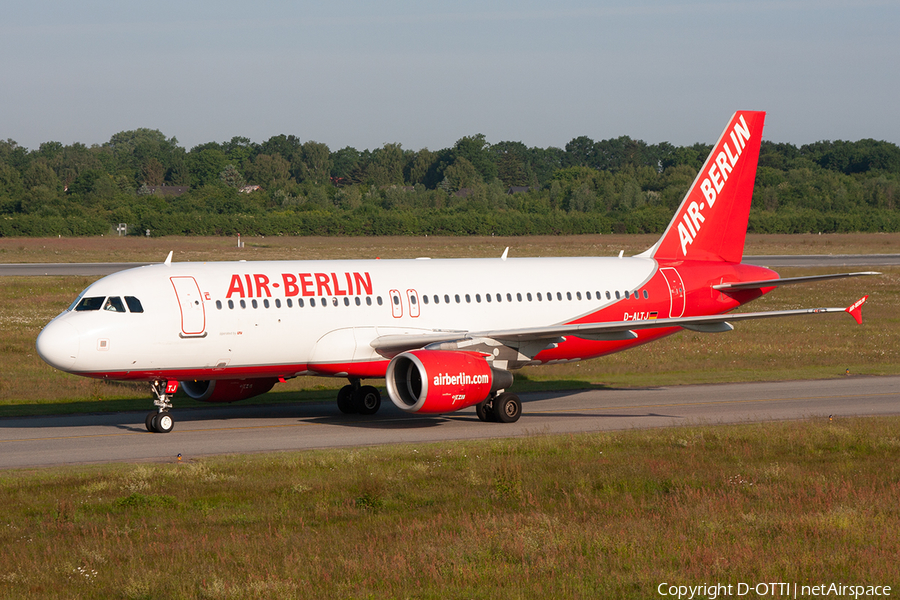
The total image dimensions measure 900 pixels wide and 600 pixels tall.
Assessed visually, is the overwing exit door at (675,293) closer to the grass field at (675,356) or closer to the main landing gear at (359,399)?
the grass field at (675,356)

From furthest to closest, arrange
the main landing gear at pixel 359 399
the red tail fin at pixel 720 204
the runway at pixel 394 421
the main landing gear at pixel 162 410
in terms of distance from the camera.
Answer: the red tail fin at pixel 720 204 → the main landing gear at pixel 359 399 → the main landing gear at pixel 162 410 → the runway at pixel 394 421

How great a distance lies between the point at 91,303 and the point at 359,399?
7868 millimetres

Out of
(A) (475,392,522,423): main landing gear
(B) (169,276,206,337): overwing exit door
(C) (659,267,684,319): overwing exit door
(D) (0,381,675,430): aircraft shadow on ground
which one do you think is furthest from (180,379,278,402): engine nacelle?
(C) (659,267,684,319): overwing exit door

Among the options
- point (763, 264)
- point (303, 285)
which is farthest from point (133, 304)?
point (763, 264)

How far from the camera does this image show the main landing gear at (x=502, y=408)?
2662 centimetres

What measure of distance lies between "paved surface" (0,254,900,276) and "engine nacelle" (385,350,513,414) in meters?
44.7

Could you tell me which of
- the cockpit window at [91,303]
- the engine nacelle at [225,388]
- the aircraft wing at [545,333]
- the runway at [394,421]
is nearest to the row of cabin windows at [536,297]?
the aircraft wing at [545,333]

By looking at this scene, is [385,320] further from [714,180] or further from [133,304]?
[714,180]

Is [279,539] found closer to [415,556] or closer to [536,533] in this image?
[415,556]

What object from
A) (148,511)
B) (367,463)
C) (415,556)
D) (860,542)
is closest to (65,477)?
(148,511)

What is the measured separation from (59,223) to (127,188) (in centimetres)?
4937

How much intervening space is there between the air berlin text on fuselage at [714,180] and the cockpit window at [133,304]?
16914 mm

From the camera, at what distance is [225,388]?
2725cm

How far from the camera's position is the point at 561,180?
636ft
